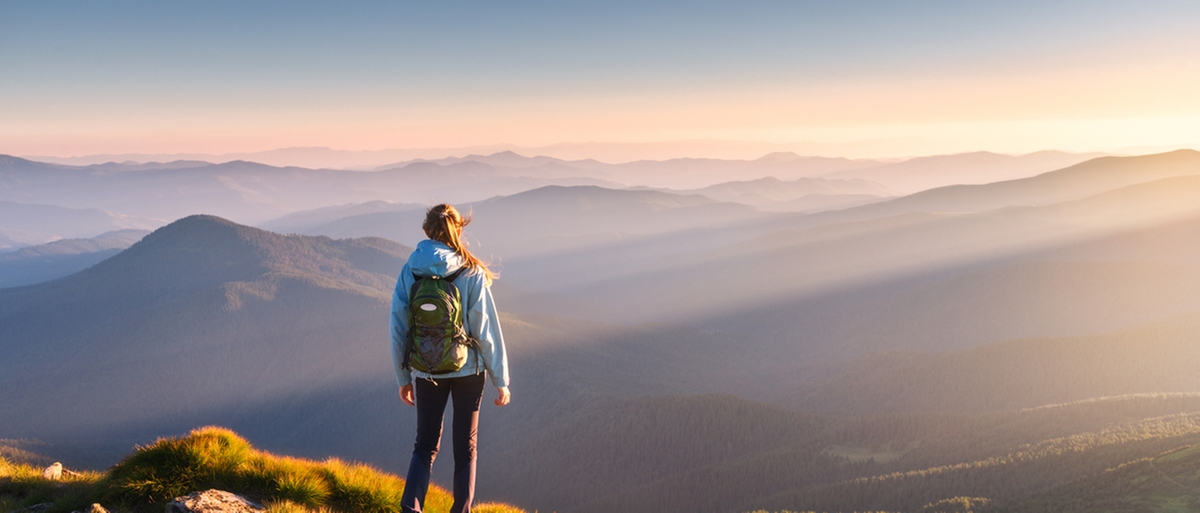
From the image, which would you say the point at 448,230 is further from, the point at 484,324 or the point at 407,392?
the point at 407,392

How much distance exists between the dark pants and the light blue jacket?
0.22 m

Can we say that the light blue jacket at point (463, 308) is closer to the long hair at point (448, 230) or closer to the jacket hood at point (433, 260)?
the jacket hood at point (433, 260)

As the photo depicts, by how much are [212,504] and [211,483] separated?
106cm

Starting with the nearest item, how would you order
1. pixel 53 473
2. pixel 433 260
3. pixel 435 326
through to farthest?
pixel 433 260 → pixel 435 326 → pixel 53 473

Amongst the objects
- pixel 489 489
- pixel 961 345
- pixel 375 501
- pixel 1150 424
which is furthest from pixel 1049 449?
pixel 961 345

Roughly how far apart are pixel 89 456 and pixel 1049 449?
164m

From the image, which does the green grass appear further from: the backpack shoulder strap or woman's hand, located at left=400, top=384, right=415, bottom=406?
the backpack shoulder strap

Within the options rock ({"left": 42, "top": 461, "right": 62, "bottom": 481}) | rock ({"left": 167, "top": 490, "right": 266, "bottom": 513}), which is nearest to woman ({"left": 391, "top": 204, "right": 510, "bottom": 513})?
rock ({"left": 167, "top": 490, "right": 266, "bottom": 513})

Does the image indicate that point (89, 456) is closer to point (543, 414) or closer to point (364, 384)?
point (364, 384)

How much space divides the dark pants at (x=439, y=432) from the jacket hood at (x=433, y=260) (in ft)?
5.20

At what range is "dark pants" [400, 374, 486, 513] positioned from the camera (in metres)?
8.11

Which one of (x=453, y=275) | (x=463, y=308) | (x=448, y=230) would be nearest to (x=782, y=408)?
(x=463, y=308)

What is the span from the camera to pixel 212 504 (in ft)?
27.0

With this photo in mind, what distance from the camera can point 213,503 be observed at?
27.1ft
